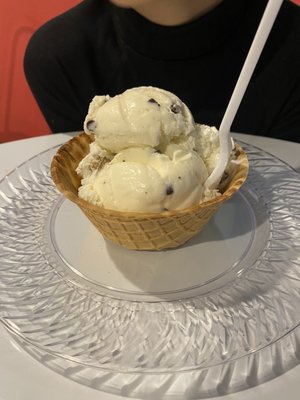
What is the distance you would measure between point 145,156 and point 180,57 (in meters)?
0.54

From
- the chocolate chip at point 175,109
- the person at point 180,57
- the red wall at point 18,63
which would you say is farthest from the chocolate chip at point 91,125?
the red wall at point 18,63

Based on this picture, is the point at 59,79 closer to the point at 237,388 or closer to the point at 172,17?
the point at 172,17

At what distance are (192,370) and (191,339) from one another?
0.05 m

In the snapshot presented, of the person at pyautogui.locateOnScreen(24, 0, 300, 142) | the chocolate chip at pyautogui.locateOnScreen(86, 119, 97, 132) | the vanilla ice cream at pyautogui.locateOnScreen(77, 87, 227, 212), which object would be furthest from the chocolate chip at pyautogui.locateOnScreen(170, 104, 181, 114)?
the person at pyautogui.locateOnScreen(24, 0, 300, 142)

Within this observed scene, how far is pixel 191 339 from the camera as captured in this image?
610 mm

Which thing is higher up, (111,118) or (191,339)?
(111,118)

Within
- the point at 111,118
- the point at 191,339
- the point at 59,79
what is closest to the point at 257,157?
the point at 111,118

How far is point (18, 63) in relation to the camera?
73.8 inches

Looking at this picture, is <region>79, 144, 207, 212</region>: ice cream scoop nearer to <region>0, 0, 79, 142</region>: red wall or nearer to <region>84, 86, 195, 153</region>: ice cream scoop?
<region>84, 86, 195, 153</region>: ice cream scoop

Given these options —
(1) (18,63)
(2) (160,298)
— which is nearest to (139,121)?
(2) (160,298)

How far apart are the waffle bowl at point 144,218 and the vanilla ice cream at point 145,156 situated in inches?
0.9

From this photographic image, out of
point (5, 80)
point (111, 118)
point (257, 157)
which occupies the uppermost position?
point (111, 118)

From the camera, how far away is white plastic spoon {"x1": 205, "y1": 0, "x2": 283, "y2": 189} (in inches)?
23.8

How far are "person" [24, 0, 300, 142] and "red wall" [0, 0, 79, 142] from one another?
496 millimetres
